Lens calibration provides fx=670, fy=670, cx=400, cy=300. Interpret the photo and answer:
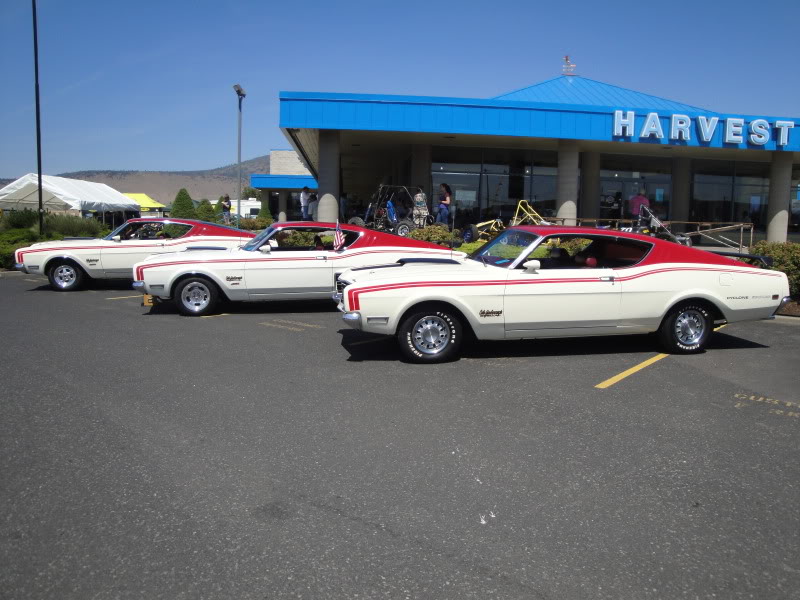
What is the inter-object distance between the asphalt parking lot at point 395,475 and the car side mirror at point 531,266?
40.7 inches

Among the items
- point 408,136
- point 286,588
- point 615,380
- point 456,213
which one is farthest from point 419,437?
point 456,213

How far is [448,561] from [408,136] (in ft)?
66.7

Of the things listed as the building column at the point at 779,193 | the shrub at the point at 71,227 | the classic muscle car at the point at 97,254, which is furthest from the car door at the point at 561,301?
the shrub at the point at 71,227

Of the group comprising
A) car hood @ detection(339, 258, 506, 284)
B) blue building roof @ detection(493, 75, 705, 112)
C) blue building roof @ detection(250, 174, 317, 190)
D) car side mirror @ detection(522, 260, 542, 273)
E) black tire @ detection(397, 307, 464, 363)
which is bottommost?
black tire @ detection(397, 307, 464, 363)

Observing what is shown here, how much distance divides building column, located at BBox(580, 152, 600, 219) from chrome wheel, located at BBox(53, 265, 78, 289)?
19.4 metres

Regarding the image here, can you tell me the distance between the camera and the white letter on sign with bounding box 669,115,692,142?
20.5 m

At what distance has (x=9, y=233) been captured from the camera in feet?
67.0

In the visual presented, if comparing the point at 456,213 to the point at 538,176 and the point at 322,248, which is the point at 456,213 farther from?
the point at 322,248

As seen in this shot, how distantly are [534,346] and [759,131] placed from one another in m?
17.0

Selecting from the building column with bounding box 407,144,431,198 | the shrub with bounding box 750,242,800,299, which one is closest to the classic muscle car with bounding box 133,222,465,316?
the shrub with bounding box 750,242,800,299

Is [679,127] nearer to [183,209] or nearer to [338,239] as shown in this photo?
[338,239]

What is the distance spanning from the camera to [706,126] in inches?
809

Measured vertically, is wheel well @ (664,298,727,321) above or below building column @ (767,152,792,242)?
below

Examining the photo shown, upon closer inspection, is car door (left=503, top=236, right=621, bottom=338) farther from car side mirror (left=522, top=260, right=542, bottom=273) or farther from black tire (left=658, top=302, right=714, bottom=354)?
black tire (left=658, top=302, right=714, bottom=354)
